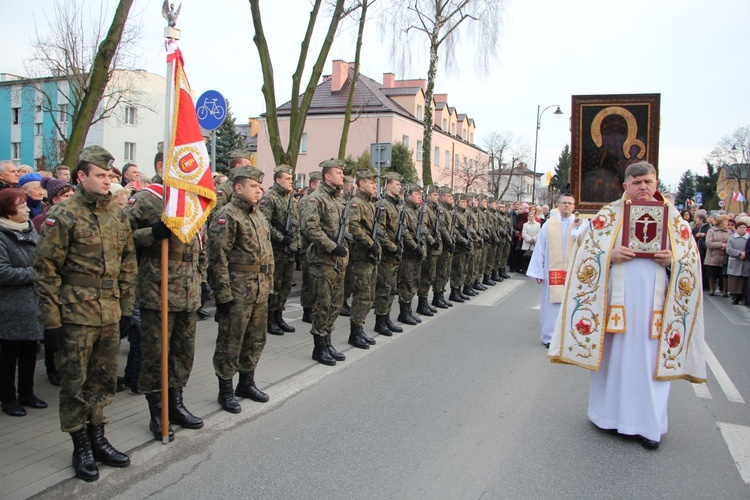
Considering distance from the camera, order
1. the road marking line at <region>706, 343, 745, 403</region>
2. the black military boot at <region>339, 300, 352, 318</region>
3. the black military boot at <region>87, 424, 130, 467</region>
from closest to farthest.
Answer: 1. the black military boot at <region>87, 424, 130, 467</region>
2. the road marking line at <region>706, 343, 745, 403</region>
3. the black military boot at <region>339, 300, 352, 318</region>

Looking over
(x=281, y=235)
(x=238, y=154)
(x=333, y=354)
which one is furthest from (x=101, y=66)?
(x=333, y=354)

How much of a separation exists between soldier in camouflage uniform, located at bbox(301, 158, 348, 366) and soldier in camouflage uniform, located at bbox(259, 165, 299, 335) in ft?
4.29

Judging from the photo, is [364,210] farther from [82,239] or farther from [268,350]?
[82,239]

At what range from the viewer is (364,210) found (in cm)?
763

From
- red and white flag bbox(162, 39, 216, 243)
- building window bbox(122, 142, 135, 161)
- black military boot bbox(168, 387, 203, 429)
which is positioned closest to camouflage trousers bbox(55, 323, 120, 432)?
black military boot bbox(168, 387, 203, 429)

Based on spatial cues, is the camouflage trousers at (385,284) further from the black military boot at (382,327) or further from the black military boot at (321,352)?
the black military boot at (321,352)

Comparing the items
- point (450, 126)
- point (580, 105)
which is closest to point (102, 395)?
point (580, 105)

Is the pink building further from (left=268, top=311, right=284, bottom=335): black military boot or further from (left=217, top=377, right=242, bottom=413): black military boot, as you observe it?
(left=217, top=377, right=242, bottom=413): black military boot

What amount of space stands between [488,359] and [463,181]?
40.6 meters

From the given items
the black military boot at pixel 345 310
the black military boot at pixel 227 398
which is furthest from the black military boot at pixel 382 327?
the black military boot at pixel 227 398

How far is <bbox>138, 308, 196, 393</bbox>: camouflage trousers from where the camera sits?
14.1ft

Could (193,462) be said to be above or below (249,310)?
below

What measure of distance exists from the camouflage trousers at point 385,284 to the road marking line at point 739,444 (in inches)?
171

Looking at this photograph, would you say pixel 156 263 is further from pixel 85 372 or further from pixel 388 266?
pixel 388 266
